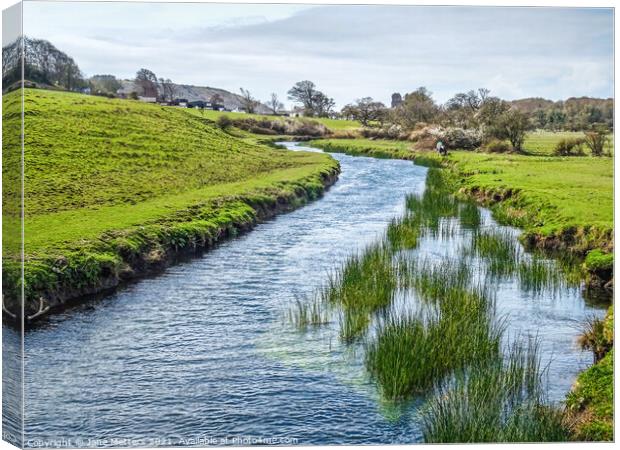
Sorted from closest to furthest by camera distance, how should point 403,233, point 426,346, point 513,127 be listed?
point 426,346 → point 513,127 → point 403,233

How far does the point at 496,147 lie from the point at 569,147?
1.16 metres

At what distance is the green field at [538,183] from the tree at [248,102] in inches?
47.9

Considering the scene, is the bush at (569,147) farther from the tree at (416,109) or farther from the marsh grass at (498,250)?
the tree at (416,109)

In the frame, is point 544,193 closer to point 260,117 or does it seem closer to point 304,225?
point 304,225

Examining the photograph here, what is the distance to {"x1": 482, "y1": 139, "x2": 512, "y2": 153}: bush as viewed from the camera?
11070mm

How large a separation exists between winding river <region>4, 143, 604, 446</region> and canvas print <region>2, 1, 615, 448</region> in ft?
0.10

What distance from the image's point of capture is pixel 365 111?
1023 cm

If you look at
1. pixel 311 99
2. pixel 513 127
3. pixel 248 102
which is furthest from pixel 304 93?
pixel 513 127

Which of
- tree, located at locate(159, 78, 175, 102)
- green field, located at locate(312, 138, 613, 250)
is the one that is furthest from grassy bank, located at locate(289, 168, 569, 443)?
A: tree, located at locate(159, 78, 175, 102)

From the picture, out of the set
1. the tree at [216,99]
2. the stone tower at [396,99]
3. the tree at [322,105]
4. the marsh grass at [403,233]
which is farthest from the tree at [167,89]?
the marsh grass at [403,233]

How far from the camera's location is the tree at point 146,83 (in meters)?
9.23

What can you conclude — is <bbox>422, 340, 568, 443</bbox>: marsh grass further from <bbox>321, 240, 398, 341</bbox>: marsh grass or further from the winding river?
<bbox>321, 240, 398, 341</bbox>: marsh grass

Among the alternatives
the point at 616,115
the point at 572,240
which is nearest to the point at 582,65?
the point at 616,115

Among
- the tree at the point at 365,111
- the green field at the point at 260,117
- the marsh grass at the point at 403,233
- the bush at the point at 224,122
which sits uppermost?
the tree at the point at 365,111
